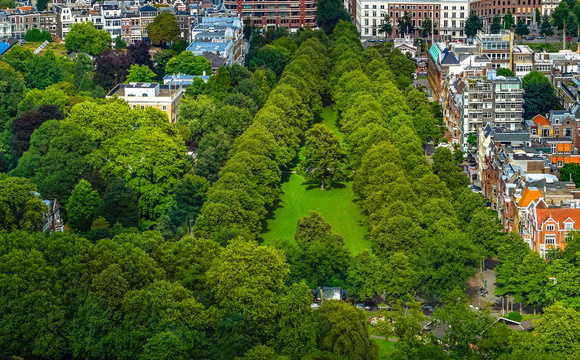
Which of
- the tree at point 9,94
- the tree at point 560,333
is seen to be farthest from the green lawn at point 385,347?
the tree at point 9,94

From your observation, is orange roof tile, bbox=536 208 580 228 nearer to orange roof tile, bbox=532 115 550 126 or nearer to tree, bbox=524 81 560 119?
orange roof tile, bbox=532 115 550 126

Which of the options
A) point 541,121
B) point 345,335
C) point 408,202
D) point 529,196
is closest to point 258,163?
point 408,202

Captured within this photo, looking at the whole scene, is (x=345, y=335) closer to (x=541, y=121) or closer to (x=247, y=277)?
(x=247, y=277)

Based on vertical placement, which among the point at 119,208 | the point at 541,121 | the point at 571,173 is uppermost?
the point at 541,121

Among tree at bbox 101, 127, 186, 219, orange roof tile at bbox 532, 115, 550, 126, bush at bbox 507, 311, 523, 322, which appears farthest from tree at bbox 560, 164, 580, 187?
tree at bbox 101, 127, 186, 219

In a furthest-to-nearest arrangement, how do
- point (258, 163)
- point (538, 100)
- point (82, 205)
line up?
1. point (538, 100)
2. point (258, 163)
3. point (82, 205)
